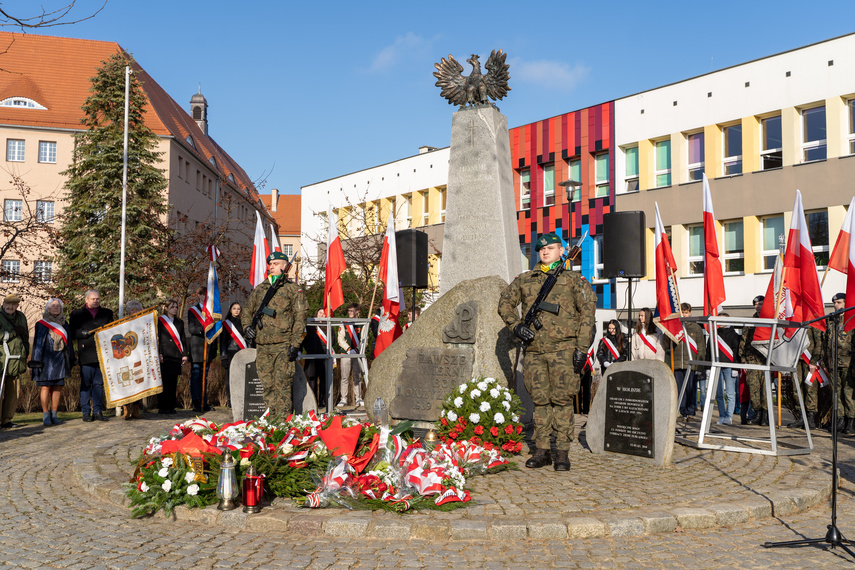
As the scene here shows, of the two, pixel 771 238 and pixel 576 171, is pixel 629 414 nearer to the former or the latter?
pixel 771 238

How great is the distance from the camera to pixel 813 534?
5.20 m

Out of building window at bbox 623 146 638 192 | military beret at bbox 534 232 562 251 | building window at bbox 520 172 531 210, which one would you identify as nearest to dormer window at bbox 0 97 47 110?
building window at bbox 520 172 531 210

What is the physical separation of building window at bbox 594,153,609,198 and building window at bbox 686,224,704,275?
12.9 ft

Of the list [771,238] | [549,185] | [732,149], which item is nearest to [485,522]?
[771,238]

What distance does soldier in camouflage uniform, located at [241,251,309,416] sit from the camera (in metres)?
8.96

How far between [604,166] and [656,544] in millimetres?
25744

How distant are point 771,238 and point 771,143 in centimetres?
297

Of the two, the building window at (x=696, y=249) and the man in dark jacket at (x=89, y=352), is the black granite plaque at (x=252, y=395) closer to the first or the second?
the man in dark jacket at (x=89, y=352)

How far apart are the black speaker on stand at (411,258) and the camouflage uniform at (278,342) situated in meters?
5.11

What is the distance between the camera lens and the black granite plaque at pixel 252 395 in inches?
386

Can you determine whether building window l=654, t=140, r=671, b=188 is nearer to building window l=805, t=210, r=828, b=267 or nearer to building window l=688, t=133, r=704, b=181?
building window l=688, t=133, r=704, b=181

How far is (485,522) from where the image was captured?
5.11 m

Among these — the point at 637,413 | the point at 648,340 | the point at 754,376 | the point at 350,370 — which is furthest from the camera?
the point at 350,370

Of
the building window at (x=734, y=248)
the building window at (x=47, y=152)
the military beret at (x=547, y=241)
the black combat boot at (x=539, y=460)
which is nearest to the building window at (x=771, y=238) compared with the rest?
the building window at (x=734, y=248)
